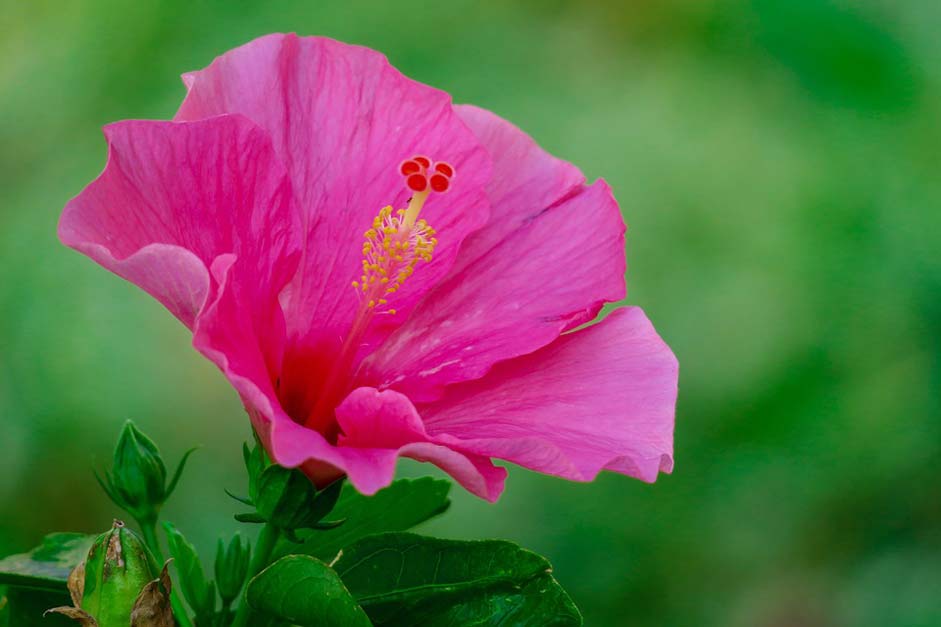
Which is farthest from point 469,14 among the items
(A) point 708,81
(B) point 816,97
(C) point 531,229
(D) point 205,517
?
(C) point 531,229

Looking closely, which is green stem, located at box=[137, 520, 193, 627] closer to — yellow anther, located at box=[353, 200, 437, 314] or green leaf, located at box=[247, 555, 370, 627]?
green leaf, located at box=[247, 555, 370, 627]

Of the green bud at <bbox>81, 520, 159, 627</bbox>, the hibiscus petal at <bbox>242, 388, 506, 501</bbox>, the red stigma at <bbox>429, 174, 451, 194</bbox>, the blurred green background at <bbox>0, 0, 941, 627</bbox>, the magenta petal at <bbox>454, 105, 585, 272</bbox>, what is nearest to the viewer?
the hibiscus petal at <bbox>242, 388, 506, 501</bbox>

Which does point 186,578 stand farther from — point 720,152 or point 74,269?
point 720,152

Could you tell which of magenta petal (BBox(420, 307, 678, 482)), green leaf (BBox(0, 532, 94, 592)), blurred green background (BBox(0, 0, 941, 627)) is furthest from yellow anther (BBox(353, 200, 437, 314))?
blurred green background (BBox(0, 0, 941, 627))

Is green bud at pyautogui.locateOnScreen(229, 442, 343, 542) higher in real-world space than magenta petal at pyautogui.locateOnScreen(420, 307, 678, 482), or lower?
lower

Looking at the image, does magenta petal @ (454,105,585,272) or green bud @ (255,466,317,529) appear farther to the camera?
magenta petal @ (454,105,585,272)

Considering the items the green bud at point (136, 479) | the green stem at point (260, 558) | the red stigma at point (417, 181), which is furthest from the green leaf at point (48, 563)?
the red stigma at point (417, 181)
